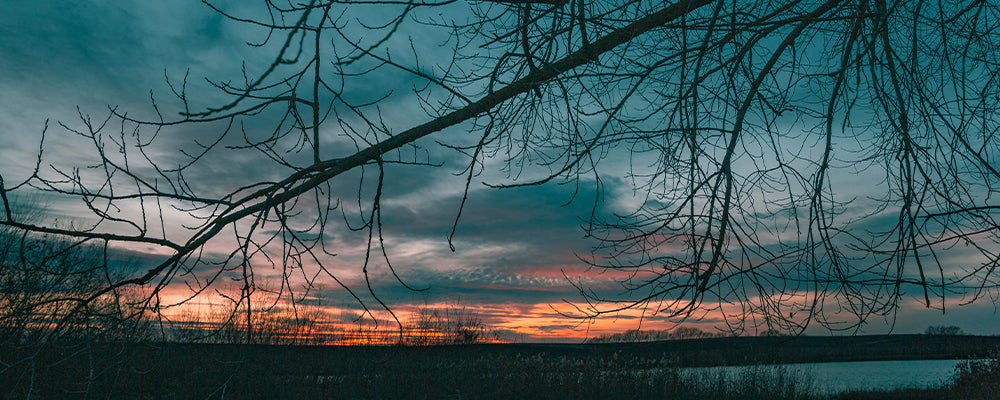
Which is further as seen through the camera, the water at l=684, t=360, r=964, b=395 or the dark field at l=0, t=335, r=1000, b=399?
the water at l=684, t=360, r=964, b=395

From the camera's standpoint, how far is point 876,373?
2284cm

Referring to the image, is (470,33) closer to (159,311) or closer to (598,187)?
(598,187)

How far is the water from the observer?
1780cm

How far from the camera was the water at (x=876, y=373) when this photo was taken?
17.8 meters

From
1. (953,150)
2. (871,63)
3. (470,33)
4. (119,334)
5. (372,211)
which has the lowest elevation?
(119,334)

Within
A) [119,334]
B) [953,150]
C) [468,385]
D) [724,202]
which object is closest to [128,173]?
[119,334]

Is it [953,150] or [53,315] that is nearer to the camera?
[53,315]

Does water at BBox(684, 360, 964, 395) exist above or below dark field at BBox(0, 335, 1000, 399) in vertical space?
below

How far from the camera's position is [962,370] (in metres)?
16.3

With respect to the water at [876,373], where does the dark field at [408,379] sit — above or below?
above

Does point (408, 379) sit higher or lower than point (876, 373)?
higher

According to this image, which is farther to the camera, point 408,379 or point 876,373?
point 876,373

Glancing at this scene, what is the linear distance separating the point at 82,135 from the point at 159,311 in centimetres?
97

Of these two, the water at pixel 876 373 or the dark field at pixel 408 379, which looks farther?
the water at pixel 876 373
